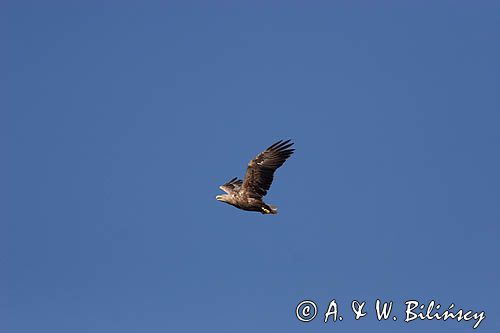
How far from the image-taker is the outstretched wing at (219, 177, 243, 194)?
116 ft

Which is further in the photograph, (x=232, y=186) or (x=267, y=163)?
(x=232, y=186)

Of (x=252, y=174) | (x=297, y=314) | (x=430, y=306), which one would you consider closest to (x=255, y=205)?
(x=252, y=174)

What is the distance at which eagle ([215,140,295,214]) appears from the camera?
3372cm

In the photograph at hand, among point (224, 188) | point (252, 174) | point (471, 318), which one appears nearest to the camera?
point (471, 318)

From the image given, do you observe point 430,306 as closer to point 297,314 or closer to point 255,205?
point 297,314

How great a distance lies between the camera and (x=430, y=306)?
3077cm

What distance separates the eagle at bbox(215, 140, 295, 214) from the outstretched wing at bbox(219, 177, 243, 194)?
723 millimetres

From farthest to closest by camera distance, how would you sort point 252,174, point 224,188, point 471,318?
point 224,188
point 252,174
point 471,318

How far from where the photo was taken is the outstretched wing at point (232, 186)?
116 ft

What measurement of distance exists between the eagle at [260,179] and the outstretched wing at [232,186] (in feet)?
2.37

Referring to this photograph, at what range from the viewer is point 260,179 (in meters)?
33.8

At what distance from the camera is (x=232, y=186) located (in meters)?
36.1

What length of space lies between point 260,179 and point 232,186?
2515 millimetres

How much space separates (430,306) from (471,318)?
51.6 inches
